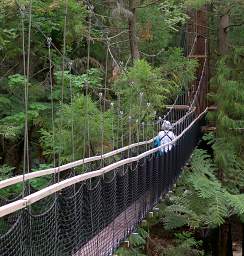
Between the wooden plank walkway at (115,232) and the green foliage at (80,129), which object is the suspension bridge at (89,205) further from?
the green foliage at (80,129)

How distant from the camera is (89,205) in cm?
297

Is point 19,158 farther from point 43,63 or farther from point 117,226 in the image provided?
point 117,226

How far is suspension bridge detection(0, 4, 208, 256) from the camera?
2.14 m

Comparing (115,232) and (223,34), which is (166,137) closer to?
(115,232)

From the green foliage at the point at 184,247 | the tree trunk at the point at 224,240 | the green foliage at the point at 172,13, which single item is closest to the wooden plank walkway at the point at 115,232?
the green foliage at the point at 184,247

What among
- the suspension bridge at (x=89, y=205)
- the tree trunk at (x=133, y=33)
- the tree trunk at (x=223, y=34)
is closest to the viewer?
the suspension bridge at (x=89, y=205)

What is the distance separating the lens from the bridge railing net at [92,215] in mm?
2162

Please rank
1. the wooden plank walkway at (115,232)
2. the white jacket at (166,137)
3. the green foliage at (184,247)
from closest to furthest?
the wooden plank walkway at (115,232) < the white jacket at (166,137) < the green foliage at (184,247)

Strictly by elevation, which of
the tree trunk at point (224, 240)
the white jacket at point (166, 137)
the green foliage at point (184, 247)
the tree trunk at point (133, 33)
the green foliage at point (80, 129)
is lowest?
the tree trunk at point (224, 240)

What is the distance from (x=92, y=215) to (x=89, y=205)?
66mm

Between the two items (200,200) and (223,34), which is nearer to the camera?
(200,200)

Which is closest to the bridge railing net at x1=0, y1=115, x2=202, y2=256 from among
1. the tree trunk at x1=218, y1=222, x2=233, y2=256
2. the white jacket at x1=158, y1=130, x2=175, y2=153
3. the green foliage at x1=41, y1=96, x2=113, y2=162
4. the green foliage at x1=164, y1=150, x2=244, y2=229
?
the white jacket at x1=158, y1=130, x2=175, y2=153

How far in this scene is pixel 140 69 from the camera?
17.7 feet

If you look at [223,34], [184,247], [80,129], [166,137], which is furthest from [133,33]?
[184,247]
